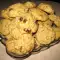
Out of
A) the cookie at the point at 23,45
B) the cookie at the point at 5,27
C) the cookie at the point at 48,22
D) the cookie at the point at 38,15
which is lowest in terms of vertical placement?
the cookie at the point at 23,45

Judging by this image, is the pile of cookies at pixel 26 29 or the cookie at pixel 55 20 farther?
the cookie at pixel 55 20

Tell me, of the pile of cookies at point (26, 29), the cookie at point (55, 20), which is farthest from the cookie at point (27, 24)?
the cookie at point (55, 20)

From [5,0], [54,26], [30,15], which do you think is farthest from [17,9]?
[5,0]

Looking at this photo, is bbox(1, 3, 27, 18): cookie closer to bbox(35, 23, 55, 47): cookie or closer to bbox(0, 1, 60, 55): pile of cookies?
bbox(0, 1, 60, 55): pile of cookies

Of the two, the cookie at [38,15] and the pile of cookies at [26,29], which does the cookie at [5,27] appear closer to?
the pile of cookies at [26,29]

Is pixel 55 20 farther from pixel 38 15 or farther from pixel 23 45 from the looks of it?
pixel 23 45

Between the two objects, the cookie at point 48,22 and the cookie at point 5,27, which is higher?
the cookie at point 48,22

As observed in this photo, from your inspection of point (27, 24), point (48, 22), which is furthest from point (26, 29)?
point (48, 22)
